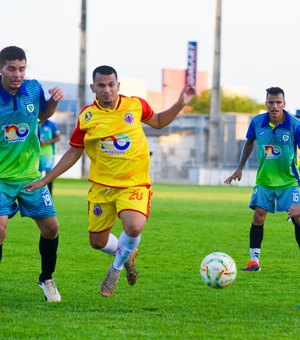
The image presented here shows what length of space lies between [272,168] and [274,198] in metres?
0.38

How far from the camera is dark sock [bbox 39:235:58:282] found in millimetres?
9062

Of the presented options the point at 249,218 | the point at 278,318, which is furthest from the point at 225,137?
the point at 278,318

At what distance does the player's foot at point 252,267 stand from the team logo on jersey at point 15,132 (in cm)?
390

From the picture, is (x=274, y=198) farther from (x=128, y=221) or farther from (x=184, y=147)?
(x=184, y=147)

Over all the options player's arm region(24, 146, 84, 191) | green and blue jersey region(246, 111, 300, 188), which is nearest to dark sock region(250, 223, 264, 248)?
green and blue jersey region(246, 111, 300, 188)

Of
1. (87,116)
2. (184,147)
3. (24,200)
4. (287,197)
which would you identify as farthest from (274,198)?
(184,147)

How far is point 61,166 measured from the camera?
893 cm

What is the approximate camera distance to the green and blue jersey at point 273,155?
11680 millimetres

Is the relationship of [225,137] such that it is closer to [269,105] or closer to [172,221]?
[172,221]

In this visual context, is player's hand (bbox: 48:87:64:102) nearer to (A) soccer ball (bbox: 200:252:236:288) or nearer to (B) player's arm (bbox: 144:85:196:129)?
(B) player's arm (bbox: 144:85:196:129)

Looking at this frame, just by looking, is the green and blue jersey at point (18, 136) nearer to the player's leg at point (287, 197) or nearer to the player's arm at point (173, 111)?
the player's arm at point (173, 111)

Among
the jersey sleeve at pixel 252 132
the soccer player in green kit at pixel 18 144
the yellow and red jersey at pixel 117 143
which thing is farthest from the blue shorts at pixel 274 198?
the soccer player in green kit at pixel 18 144

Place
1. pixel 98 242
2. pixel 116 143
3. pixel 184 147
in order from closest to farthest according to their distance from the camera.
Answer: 1. pixel 116 143
2. pixel 98 242
3. pixel 184 147

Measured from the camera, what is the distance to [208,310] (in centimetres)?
837
